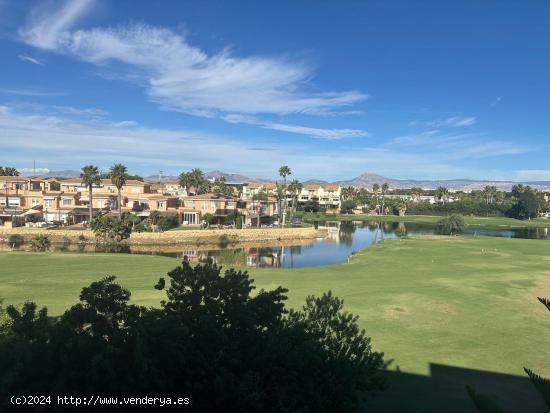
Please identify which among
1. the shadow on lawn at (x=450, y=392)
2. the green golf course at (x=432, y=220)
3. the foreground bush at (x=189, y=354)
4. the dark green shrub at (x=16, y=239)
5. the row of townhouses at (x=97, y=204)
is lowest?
the shadow on lawn at (x=450, y=392)

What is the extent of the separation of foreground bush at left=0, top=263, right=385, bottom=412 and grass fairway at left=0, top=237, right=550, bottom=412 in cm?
561

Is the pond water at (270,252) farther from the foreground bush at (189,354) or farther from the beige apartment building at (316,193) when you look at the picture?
the beige apartment building at (316,193)

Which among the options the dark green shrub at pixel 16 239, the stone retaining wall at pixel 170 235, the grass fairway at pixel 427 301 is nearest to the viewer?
the grass fairway at pixel 427 301

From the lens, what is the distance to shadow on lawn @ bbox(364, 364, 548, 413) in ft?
45.2

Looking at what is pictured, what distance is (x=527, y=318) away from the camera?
78.5 feet

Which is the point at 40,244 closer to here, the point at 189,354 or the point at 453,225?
the point at 189,354

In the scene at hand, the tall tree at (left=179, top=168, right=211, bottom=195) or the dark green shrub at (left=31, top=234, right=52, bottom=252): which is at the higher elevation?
the tall tree at (left=179, top=168, right=211, bottom=195)

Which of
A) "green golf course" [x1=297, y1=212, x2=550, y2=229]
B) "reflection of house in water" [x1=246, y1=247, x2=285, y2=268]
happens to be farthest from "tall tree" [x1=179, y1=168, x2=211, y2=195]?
"reflection of house in water" [x1=246, y1=247, x2=285, y2=268]

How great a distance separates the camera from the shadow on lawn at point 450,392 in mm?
13781

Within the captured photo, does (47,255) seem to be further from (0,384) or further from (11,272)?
(0,384)

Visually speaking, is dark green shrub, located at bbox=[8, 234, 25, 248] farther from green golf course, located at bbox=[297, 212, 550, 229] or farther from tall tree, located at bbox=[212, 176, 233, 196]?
green golf course, located at bbox=[297, 212, 550, 229]

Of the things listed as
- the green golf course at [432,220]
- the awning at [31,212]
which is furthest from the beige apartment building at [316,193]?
the awning at [31,212]

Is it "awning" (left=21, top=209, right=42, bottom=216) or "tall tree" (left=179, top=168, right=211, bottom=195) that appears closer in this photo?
"awning" (left=21, top=209, right=42, bottom=216)

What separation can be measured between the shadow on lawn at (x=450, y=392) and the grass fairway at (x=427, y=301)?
35mm
